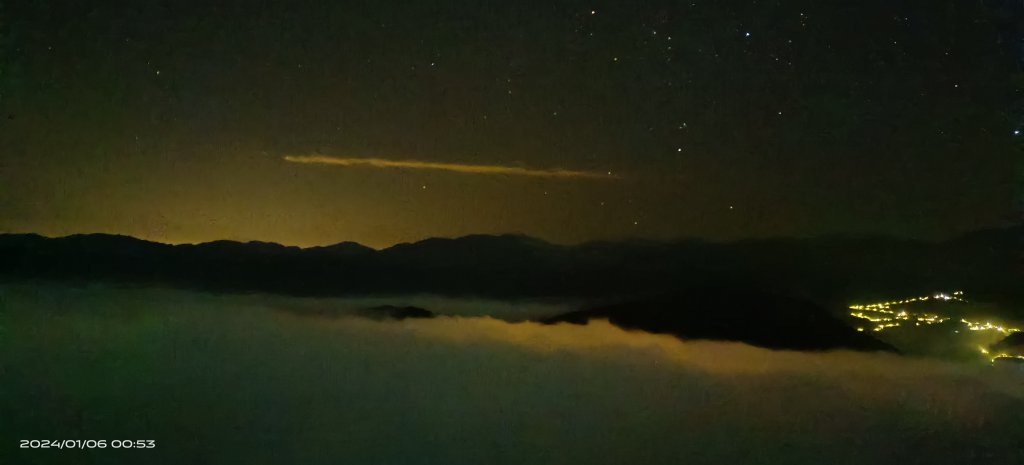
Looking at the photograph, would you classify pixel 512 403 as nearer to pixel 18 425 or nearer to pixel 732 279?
pixel 732 279

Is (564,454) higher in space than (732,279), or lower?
lower

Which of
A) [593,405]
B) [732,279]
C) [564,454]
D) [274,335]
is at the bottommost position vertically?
[564,454]

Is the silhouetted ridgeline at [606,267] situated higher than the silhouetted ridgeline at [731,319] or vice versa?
the silhouetted ridgeline at [606,267]

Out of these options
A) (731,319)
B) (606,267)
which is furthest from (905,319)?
(606,267)

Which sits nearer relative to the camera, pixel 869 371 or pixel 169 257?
pixel 869 371

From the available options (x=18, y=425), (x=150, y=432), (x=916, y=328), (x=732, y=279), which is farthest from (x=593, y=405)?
(x=18, y=425)

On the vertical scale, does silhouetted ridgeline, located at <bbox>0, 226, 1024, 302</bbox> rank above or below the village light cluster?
above

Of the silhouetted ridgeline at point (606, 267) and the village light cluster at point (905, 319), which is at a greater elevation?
the silhouetted ridgeline at point (606, 267)
